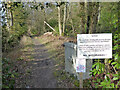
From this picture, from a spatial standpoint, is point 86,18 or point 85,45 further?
point 86,18

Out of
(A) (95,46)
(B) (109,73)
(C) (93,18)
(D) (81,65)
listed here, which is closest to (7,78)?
(D) (81,65)

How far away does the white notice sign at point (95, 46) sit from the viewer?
7.70ft

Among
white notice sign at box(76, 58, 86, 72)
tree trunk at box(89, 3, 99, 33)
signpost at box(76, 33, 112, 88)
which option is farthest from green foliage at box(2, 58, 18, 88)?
tree trunk at box(89, 3, 99, 33)

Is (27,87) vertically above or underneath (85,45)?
underneath

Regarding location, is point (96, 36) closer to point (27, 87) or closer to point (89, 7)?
point (89, 7)

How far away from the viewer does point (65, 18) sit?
33.3 feet

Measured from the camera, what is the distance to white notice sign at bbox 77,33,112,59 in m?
2.35

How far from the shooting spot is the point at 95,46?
2.36 m

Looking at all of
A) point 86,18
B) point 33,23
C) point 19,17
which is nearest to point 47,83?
point 86,18

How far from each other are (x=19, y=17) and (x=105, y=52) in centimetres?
537

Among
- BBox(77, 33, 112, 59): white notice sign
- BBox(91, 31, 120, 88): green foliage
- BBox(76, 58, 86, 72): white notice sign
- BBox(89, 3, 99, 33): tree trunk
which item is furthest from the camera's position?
BBox(89, 3, 99, 33): tree trunk

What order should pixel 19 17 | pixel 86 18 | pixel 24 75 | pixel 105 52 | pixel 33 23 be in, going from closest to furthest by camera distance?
1. pixel 105 52
2. pixel 86 18
3. pixel 24 75
4. pixel 19 17
5. pixel 33 23

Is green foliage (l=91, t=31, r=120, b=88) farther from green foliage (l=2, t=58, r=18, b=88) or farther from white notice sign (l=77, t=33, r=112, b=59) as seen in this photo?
green foliage (l=2, t=58, r=18, b=88)

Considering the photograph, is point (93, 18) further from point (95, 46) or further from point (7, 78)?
point (7, 78)
